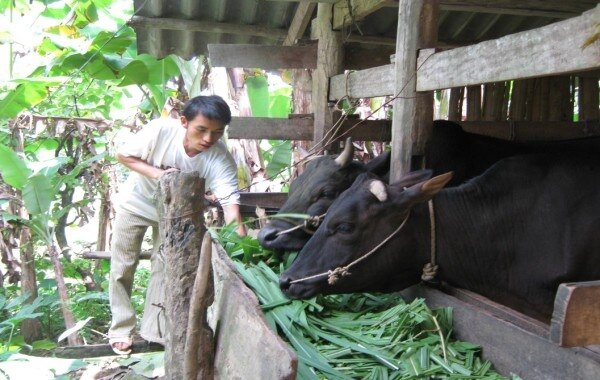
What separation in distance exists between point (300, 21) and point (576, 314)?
191 inches

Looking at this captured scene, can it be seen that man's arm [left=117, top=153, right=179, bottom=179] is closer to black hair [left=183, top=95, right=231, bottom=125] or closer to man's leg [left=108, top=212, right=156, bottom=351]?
black hair [left=183, top=95, right=231, bottom=125]

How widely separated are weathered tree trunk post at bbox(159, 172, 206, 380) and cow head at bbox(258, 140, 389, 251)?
51.5 inches

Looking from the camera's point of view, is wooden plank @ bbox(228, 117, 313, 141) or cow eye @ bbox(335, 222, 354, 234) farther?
wooden plank @ bbox(228, 117, 313, 141)

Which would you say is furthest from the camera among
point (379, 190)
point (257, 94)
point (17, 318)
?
point (257, 94)

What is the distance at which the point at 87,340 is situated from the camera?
855 cm

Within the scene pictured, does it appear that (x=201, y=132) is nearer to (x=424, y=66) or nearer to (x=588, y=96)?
(x=424, y=66)

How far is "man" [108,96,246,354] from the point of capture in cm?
479

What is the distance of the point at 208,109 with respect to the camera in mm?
4703

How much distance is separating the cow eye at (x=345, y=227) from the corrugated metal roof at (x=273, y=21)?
2.40 metres

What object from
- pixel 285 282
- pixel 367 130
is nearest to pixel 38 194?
pixel 367 130

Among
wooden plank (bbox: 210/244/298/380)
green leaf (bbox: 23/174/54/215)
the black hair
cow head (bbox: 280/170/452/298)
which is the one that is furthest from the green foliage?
wooden plank (bbox: 210/244/298/380)

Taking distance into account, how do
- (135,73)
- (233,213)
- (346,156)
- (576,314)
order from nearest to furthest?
(576,314), (346,156), (233,213), (135,73)

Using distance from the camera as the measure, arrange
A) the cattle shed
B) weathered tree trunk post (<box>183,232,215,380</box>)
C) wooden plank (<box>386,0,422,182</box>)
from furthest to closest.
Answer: wooden plank (<box>386,0,422,182</box>) → the cattle shed → weathered tree trunk post (<box>183,232,215,380</box>)

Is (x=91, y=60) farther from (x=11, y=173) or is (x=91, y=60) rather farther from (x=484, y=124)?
(x=484, y=124)
